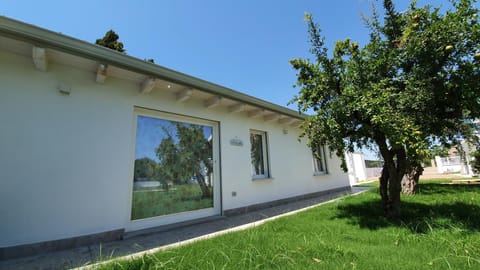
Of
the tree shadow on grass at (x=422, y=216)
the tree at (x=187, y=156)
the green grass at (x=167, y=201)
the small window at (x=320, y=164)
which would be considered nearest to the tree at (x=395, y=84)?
the tree shadow on grass at (x=422, y=216)

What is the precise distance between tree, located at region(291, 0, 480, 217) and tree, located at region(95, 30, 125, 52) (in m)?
6.51

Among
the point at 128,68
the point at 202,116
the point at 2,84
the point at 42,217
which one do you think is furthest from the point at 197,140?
the point at 2,84

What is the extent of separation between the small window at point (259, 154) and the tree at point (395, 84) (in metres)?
2.43

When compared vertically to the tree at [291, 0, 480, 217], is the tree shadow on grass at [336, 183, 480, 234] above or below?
below

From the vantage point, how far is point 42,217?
2.53 meters

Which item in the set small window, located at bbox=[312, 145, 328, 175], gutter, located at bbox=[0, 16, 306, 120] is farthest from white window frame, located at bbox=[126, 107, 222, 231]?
small window, located at bbox=[312, 145, 328, 175]

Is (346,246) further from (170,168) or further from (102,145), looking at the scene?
(102,145)

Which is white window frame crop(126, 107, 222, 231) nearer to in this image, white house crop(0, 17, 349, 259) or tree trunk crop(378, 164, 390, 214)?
white house crop(0, 17, 349, 259)

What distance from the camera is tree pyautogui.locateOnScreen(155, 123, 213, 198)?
3.89 metres

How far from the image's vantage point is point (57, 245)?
256 centimetres

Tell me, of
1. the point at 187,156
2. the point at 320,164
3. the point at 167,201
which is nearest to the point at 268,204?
the point at 187,156

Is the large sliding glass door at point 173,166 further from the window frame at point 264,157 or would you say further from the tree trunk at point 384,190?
the tree trunk at point 384,190

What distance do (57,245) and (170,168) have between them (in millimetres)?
1836

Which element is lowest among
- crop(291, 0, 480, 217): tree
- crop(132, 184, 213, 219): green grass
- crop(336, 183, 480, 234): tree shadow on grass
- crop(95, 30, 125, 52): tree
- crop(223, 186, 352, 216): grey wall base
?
crop(223, 186, 352, 216): grey wall base
